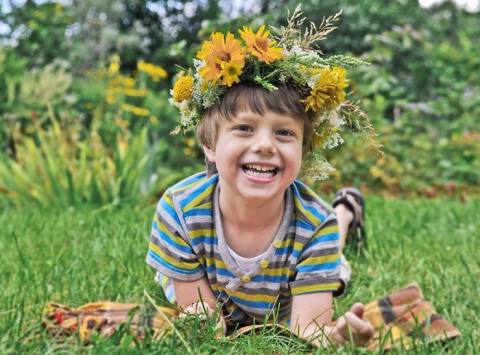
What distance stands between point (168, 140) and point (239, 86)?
4654mm

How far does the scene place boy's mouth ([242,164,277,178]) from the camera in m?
1.88

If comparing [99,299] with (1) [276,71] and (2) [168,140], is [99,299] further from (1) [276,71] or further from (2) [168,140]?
(2) [168,140]

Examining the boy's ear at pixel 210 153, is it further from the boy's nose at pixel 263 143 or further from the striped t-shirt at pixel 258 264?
the boy's nose at pixel 263 143

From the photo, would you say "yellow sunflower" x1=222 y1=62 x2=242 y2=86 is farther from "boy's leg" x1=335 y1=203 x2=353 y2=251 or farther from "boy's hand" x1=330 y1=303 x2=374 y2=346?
"boy's leg" x1=335 y1=203 x2=353 y2=251

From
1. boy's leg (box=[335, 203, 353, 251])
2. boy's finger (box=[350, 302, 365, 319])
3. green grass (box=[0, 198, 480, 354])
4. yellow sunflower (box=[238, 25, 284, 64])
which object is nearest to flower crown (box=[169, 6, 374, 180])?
yellow sunflower (box=[238, 25, 284, 64])

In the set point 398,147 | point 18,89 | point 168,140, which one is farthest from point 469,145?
point 18,89

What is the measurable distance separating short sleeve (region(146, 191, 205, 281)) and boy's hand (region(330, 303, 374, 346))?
20.9 inches

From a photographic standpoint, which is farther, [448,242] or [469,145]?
[469,145]

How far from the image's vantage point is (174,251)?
207cm

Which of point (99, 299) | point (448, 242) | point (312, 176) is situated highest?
point (312, 176)

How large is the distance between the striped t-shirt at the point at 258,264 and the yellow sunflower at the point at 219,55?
0.47m

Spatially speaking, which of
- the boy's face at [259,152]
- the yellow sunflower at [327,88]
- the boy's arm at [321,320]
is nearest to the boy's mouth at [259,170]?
the boy's face at [259,152]

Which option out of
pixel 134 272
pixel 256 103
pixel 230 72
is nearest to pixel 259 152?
pixel 256 103

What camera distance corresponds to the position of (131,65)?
12898 millimetres
